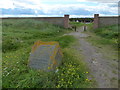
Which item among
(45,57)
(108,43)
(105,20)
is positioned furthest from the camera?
(105,20)

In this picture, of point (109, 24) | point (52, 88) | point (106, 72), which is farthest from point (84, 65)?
point (109, 24)

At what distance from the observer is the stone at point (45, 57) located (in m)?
4.06

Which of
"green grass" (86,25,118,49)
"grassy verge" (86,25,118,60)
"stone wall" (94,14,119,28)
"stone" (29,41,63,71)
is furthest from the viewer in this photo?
"stone wall" (94,14,119,28)

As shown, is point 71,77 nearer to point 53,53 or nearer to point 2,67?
point 53,53

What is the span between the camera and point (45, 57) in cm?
422

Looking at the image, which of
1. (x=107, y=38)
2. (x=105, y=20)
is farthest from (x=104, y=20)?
(x=107, y=38)

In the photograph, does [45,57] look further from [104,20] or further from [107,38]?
[104,20]

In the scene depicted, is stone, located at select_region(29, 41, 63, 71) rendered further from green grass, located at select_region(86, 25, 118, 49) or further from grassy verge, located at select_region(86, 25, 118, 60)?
green grass, located at select_region(86, 25, 118, 49)

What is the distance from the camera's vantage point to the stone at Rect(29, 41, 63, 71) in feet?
13.3

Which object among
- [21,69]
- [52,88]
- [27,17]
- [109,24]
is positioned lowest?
[52,88]

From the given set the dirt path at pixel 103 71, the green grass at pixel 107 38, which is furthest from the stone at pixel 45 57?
the green grass at pixel 107 38

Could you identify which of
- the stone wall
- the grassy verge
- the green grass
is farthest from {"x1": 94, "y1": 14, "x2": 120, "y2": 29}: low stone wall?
the grassy verge

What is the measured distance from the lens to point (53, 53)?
4230mm

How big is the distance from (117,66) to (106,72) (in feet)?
2.44
